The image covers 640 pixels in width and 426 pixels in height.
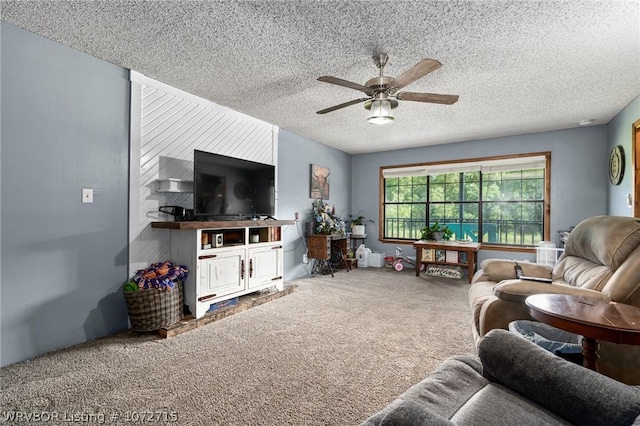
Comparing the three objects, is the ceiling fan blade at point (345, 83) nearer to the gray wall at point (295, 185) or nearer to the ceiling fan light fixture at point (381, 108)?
the ceiling fan light fixture at point (381, 108)

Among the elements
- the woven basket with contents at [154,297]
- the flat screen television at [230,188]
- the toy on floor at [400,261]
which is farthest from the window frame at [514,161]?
the woven basket with contents at [154,297]

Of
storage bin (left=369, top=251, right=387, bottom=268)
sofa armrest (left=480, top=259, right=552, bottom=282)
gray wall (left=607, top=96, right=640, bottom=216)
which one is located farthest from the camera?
storage bin (left=369, top=251, right=387, bottom=268)

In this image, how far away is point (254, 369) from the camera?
2.18 meters

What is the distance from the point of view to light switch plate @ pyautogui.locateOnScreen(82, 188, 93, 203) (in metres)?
2.61

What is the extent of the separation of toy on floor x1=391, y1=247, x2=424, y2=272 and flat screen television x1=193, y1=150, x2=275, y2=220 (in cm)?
278

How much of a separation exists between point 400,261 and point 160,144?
4.50 m

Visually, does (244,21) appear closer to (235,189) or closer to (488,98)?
(235,189)

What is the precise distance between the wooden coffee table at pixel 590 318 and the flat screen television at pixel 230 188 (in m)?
2.90

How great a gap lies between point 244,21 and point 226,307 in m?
2.64

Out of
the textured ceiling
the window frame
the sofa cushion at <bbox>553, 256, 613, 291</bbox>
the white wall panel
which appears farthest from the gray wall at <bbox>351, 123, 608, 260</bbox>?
the white wall panel

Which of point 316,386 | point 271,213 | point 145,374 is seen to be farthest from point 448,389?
point 271,213

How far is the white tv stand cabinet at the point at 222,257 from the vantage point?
304 centimetres

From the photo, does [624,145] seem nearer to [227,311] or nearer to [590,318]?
[590,318]

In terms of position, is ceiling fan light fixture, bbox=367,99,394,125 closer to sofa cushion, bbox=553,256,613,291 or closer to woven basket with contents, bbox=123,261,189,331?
sofa cushion, bbox=553,256,613,291
